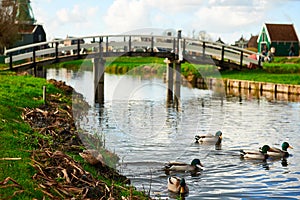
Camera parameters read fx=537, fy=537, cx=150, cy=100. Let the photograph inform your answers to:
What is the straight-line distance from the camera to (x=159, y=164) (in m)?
12.3

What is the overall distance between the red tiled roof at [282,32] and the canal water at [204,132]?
32.8 metres

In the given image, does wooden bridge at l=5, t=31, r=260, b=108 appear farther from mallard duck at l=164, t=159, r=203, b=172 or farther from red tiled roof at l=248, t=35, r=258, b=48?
red tiled roof at l=248, t=35, r=258, b=48

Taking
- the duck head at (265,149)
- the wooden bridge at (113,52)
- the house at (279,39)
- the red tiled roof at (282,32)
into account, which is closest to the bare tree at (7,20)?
the wooden bridge at (113,52)

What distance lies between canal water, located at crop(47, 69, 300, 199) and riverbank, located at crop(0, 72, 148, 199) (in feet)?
3.10

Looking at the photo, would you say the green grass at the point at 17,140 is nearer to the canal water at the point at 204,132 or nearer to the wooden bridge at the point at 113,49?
the canal water at the point at 204,132

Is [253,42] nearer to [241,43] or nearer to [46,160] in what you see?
[241,43]

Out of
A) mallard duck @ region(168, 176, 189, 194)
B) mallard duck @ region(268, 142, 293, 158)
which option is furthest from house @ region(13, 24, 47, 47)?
mallard duck @ region(168, 176, 189, 194)

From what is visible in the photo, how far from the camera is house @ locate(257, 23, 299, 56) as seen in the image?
196 feet

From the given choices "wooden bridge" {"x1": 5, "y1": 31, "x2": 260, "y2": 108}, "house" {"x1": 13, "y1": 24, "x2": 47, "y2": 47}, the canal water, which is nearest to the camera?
the canal water

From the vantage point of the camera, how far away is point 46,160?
831 cm

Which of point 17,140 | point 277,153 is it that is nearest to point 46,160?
point 17,140

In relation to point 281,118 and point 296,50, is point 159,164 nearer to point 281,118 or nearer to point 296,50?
point 281,118

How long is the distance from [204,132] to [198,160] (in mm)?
5590

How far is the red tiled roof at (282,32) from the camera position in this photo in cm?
5975
